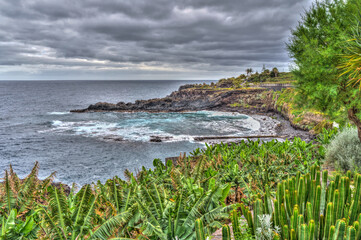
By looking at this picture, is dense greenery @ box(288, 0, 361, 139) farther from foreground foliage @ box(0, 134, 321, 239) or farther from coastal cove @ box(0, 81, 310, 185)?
coastal cove @ box(0, 81, 310, 185)

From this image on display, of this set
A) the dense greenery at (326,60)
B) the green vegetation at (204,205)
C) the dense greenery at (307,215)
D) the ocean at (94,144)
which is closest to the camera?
the dense greenery at (307,215)

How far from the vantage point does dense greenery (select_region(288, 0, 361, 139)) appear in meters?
7.46

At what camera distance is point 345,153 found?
6.95m

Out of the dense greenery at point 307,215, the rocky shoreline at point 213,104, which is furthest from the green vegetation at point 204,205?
the rocky shoreline at point 213,104

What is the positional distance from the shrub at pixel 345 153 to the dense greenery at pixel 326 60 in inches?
27.8

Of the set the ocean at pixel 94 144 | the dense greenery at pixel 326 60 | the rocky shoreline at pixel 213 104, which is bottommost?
the ocean at pixel 94 144

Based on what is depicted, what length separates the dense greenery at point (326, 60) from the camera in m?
7.46

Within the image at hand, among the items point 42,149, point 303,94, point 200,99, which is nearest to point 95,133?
point 42,149

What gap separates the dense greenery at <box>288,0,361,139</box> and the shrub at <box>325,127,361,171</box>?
707mm

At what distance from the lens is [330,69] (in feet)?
25.3

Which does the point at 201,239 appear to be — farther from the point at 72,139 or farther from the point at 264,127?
the point at 264,127

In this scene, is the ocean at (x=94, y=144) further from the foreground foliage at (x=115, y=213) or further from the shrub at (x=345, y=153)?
the foreground foliage at (x=115, y=213)

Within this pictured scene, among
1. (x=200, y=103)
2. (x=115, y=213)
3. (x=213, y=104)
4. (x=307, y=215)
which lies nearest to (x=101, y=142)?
(x=115, y=213)

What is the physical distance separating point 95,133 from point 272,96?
126 feet
